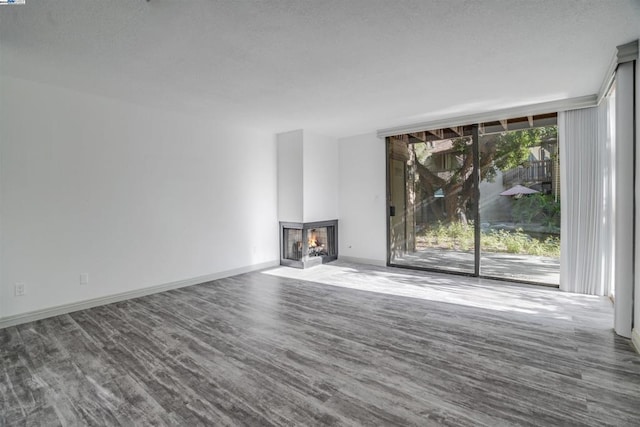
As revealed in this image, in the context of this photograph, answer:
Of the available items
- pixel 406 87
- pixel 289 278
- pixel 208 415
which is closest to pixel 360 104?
pixel 406 87

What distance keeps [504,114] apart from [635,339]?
322 centimetres

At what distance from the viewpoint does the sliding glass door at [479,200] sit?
185 inches

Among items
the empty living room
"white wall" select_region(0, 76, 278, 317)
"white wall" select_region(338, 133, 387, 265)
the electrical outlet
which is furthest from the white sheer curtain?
the electrical outlet

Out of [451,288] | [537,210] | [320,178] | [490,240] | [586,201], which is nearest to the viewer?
[586,201]

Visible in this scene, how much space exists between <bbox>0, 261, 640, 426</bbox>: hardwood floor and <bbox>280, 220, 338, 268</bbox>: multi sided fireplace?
1.98m

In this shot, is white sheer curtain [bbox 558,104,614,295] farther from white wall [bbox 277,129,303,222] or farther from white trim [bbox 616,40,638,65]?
white wall [bbox 277,129,303,222]

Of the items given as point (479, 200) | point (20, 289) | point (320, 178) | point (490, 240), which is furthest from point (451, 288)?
point (20, 289)

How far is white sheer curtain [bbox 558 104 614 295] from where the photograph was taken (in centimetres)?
414

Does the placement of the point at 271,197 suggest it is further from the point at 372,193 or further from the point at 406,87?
the point at 406,87

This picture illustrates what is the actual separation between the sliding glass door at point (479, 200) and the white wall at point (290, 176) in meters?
1.75

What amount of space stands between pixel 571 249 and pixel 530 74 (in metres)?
2.54

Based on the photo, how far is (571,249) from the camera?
14.5ft

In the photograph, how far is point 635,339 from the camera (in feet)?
9.13

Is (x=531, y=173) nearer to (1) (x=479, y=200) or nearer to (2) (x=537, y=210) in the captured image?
(2) (x=537, y=210)
